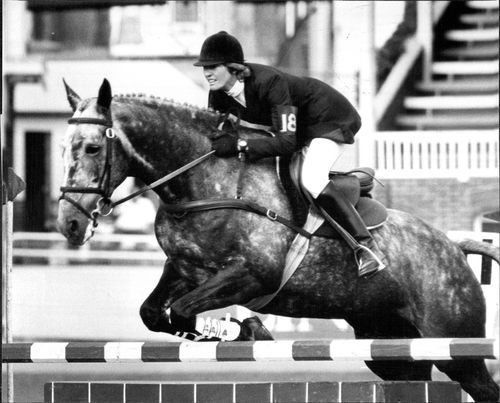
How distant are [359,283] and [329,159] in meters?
0.53

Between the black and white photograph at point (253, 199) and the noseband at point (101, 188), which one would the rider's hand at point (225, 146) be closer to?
the black and white photograph at point (253, 199)

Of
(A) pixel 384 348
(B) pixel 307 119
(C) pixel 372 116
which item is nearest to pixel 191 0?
(C) pixel 372 116

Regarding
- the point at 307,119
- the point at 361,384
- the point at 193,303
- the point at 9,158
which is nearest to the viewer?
the point at 361,384

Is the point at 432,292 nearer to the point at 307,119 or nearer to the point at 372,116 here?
the point at 307,119

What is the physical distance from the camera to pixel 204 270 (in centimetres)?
523

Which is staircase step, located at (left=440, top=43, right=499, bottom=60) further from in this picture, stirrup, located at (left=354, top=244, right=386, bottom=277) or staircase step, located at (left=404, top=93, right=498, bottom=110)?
stirrup, located at (left=354, top=244, right=386, bottom=277)

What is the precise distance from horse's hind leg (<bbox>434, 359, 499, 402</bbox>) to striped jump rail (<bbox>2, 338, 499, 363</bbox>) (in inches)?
53.8

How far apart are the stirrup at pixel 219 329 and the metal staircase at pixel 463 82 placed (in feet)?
14.3

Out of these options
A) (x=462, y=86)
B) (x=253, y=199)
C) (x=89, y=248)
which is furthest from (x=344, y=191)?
(x=89, y=248)

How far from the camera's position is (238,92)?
5273 millimetres

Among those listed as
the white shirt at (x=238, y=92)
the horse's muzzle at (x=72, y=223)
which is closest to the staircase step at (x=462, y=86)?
the white shirt at (x=238, y=92)

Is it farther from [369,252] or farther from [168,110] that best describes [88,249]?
[369,252]

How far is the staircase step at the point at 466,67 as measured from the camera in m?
9.41

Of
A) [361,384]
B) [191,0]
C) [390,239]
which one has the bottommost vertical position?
[361,384]
